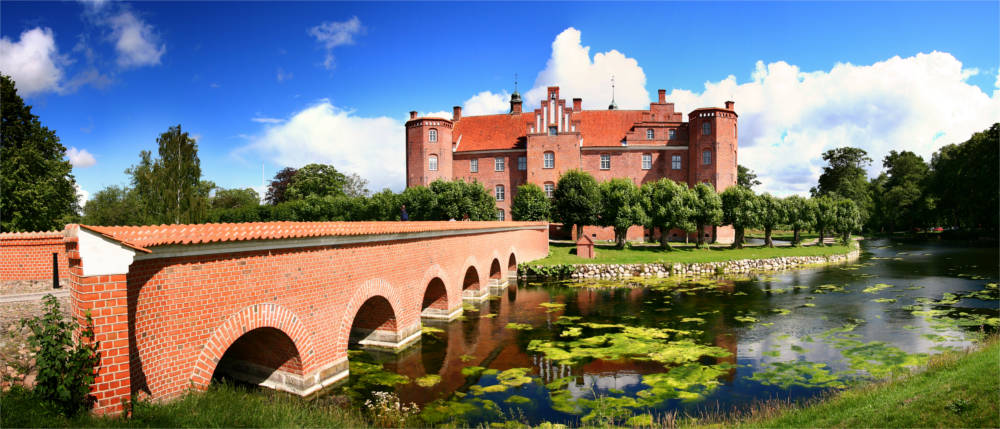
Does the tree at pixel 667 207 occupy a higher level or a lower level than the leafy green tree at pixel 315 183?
lower

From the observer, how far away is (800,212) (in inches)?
1634

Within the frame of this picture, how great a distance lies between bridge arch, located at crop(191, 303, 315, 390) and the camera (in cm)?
631

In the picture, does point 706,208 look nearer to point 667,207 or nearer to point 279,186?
point 667,207

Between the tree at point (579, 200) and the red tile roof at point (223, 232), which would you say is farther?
the tree at point (579, 200)

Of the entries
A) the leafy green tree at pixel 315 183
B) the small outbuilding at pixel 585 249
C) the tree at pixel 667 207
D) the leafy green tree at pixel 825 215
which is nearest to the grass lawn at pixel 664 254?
the small outbuilding at pixel 585 249

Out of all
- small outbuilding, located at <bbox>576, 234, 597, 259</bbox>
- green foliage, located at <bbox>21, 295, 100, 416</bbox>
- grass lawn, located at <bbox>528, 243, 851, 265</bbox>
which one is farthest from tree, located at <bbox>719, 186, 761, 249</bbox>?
green foliage, located at <bbox>21, 295, 100, 416</bbox>

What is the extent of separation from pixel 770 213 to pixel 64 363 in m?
42.1

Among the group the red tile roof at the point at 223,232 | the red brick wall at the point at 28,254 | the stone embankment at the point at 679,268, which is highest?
the red tile roof at the point at 223,232

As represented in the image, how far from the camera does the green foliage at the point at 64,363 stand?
4.67 metres

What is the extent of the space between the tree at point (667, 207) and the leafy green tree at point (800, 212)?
1116 centimetres

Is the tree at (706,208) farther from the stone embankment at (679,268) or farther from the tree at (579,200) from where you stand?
the tree at (579,200)

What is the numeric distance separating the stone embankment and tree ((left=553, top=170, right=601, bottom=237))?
331 inches

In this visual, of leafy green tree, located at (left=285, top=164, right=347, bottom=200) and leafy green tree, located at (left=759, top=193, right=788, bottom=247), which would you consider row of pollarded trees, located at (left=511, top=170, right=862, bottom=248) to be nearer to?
leafy green tree, located at (left=759, top=193, right=788, bottom=247)

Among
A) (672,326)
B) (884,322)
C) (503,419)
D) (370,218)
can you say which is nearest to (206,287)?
(503,419)
